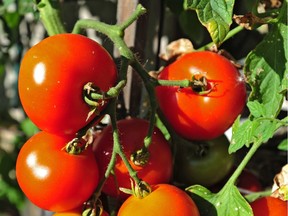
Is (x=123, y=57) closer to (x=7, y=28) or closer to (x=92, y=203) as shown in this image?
(x=92, y=203)

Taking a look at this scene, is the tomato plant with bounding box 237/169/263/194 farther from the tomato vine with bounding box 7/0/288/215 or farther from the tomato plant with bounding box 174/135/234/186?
the tomato vine with bounding box 7/0/288/215

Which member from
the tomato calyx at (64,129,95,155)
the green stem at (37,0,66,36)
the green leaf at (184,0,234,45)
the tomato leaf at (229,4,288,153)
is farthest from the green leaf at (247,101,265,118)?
the green stem at (37,0,66,36)

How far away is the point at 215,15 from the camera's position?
724 millimetres

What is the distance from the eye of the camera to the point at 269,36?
2.64ft

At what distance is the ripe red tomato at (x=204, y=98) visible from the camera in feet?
2.73

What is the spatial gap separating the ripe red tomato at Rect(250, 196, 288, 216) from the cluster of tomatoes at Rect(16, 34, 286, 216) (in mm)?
104

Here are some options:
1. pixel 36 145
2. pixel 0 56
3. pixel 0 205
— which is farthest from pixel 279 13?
pixel 0 205

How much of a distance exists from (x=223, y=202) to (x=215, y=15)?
0.27 meters

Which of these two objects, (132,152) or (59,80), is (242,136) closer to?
(132,152)

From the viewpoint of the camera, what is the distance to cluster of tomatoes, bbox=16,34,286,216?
2.30ft

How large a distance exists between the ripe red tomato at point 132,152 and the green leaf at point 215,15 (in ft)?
0.63

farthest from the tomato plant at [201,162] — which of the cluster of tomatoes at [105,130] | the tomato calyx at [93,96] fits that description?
the tomato calyx at [93,96]

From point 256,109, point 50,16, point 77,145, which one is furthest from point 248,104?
point 50,16

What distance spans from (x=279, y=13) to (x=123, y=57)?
0.76ft
